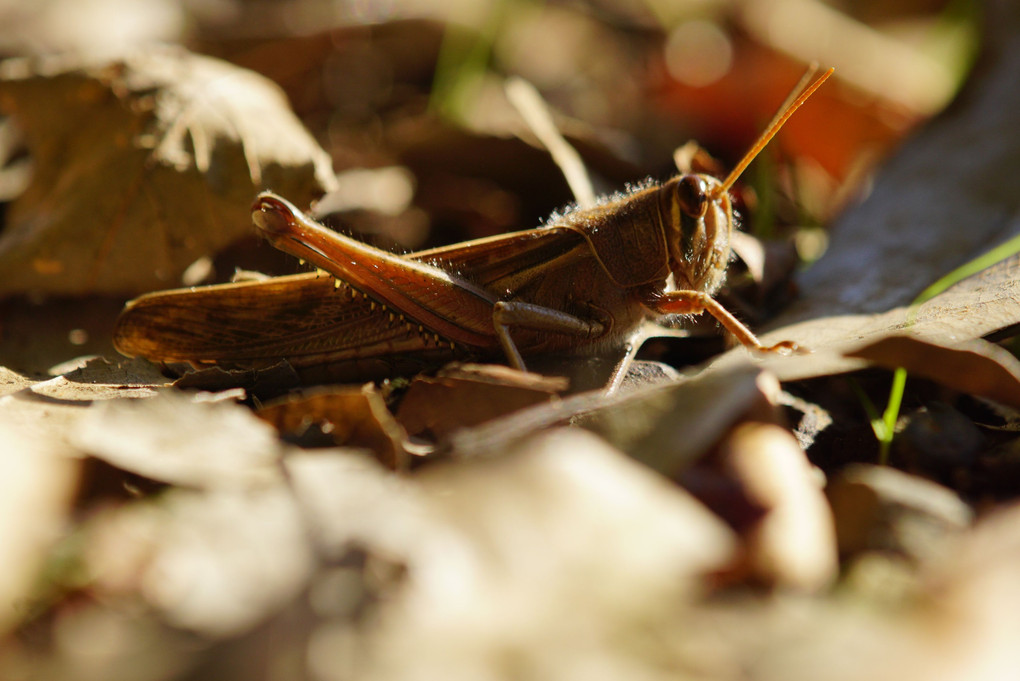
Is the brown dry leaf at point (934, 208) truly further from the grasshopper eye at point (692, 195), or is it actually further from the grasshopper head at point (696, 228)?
the grasshopper eye at point (692, 195)

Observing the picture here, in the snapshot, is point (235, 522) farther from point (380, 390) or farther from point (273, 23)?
point (273, 23)

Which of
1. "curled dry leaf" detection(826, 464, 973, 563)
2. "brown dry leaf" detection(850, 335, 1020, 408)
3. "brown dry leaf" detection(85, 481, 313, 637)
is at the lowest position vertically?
"brown dry leaf" detection(85, 481, 313, 637)

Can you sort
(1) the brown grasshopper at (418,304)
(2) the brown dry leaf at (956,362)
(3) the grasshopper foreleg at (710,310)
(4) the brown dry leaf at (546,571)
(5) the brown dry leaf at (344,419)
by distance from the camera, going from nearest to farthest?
(4) the brown dry leaf at (546,571), (5) the brown dry leaf at (344,419), (2) the brown dry leaf at (956,362), (3) the grasshopper foreleg at (710,310), (1) the brown grasshopper at (418,304)

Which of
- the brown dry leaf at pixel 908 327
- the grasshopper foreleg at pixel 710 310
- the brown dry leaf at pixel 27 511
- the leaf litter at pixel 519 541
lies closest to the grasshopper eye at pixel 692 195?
the grasshopper foreleg at pixel 710 310

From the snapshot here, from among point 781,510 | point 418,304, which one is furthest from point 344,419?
point 781,510

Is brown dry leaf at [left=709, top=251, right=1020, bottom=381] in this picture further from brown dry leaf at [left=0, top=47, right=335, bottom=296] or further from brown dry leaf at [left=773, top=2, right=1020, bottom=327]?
brown dry leaf at [left=0, top=47, right=335, bottom=296]

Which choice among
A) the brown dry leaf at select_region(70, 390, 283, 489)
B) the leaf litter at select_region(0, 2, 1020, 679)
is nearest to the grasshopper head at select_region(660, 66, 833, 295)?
the leaf litter at select_region(0, 2, 1020, 679)

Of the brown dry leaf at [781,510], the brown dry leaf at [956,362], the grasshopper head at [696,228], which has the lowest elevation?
the brown dry leaf at [781,510]

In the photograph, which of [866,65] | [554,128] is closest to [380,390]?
[554,128]

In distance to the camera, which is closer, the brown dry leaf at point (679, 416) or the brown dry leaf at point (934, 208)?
the brown dry leaf at point (679, 416)
